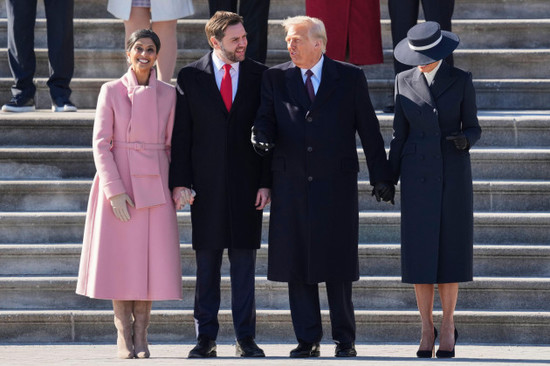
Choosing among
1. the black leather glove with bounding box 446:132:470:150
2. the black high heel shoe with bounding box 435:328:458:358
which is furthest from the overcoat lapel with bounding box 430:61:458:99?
the black high heel shoe with bounding box 435:328:458:358

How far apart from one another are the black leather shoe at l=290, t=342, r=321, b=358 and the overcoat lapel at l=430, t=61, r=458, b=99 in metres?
1.51

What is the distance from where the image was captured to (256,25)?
1008 cm

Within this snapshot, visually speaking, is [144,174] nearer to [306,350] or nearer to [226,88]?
[226,88]

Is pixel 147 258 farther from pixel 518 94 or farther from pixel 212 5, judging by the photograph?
pixel 518 94

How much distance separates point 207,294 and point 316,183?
0.85m

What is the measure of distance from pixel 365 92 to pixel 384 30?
3216mm

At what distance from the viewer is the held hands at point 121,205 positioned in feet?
25.1

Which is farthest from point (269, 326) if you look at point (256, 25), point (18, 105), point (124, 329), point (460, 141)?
point (18, 105)

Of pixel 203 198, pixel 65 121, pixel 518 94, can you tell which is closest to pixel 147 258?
pixel 203 198

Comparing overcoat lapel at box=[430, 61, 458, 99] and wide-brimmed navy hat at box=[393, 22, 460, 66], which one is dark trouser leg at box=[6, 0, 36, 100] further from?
overcoat lapel at box=[430, 61, 458, 99]

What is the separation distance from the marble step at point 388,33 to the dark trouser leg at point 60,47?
0.63 meters

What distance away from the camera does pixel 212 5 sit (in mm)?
10195

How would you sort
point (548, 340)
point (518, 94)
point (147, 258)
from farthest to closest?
point (518, 94) → point (548, 340) → point (147, 258)

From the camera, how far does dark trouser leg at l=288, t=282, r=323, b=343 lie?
25.4ft
